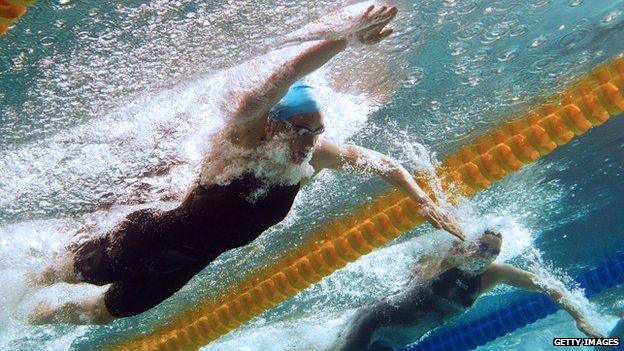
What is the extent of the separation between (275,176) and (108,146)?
207cm

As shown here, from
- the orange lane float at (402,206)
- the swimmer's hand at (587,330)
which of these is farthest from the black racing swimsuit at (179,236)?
the swimmer's hand at (587,330)

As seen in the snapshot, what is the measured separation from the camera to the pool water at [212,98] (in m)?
3.45

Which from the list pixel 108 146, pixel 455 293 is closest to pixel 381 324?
pixel 455 293

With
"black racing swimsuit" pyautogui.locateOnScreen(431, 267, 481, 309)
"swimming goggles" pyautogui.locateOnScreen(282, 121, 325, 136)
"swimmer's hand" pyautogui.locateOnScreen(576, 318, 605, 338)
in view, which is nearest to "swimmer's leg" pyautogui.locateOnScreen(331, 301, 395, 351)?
"black racing swimsuit" pyautogui.locateOnScreen(431, 267, 481, 309)

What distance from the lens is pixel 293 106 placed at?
9.62ft

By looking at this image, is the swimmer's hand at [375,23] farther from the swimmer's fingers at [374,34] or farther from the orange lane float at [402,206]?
the orange lane float at [402,206]

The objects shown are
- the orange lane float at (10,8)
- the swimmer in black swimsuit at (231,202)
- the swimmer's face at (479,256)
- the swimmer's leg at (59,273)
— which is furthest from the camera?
the swimmer's face at (479,256)

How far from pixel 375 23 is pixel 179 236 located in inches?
74.8

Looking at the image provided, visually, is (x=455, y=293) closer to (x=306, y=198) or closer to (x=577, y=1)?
(x=306, y=198)

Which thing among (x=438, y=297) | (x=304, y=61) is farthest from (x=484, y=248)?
(x=304, y=61)

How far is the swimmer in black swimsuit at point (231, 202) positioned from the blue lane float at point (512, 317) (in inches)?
206

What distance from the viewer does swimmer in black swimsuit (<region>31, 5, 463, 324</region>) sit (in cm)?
283

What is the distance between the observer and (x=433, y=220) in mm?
3316

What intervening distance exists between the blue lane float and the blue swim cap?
631cm
